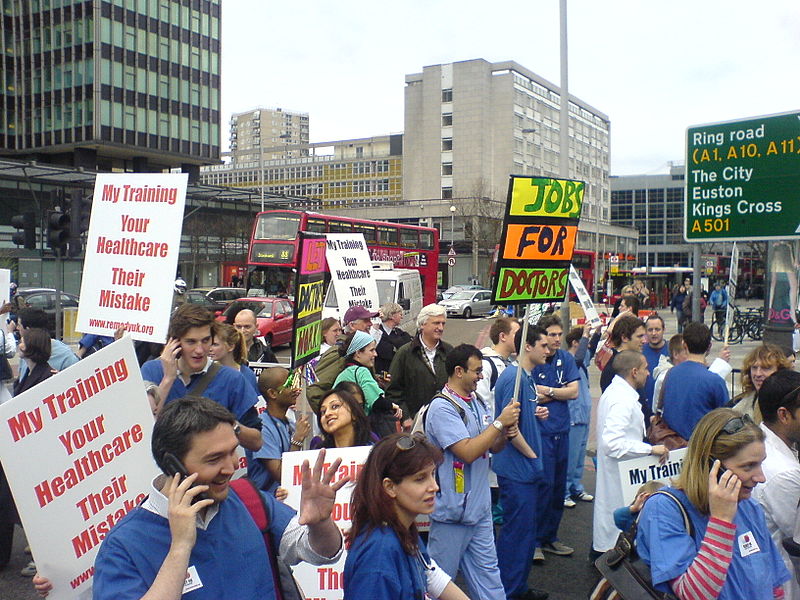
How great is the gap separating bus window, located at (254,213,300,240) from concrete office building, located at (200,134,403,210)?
57.8 metres

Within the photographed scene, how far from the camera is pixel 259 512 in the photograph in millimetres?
2352

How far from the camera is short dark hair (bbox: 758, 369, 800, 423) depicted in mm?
3408

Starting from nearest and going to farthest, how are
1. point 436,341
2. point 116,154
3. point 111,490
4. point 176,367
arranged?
point 111,490
point 176,367
point 436,341
point 116,154

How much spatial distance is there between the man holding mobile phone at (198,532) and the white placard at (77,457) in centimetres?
103

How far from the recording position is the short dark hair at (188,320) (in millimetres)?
3795

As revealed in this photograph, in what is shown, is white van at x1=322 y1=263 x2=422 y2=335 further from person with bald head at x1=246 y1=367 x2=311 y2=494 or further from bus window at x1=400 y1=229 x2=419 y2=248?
person with bald head at x1=246 y1=367 x2=311 y2=494

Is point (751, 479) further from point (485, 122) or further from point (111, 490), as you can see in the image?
point (485, 122)

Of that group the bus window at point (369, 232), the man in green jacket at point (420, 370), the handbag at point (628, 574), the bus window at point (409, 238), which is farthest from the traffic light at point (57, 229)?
the bus window at point (409, 238)

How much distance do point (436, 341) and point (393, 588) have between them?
4.19 m

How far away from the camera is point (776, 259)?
25.4 ft

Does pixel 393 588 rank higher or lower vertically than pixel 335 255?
lower

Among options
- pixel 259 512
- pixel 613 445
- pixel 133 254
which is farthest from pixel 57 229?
pixel 259 512

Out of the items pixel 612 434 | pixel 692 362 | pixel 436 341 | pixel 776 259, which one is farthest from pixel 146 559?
pixel 776 259

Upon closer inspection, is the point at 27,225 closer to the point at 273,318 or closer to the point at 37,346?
the point at 37,346
